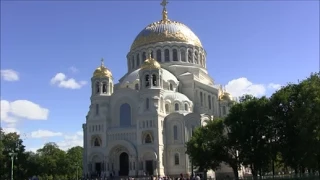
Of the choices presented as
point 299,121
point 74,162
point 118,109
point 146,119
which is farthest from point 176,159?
point 74,162

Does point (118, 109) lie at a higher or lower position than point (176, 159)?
higher

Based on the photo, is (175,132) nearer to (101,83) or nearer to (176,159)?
(176,159)

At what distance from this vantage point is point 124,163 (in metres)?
54.6

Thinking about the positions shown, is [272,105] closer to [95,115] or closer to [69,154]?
[95,115]

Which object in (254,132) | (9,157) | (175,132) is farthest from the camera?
(9,157)

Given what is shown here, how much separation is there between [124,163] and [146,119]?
6902 mm

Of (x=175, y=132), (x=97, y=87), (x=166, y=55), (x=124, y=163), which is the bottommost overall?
(x=124, y=163)

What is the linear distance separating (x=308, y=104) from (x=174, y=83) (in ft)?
87.0

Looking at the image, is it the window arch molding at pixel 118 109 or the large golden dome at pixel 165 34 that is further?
the large golden dome at pixel 165 34

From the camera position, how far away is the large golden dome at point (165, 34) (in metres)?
65.9

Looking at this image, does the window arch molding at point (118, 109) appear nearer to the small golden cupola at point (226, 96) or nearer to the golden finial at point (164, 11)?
the small golden cupola at point (226, 96)

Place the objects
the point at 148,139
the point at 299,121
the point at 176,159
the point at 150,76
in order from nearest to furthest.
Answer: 1. the point at 299,121
2. the point at 148,139
3. the point at 176,159
4. the point at 150,76

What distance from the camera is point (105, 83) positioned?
57.8 m

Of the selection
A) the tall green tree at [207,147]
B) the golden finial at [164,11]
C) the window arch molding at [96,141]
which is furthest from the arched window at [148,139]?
the golden finial at [164,11]
